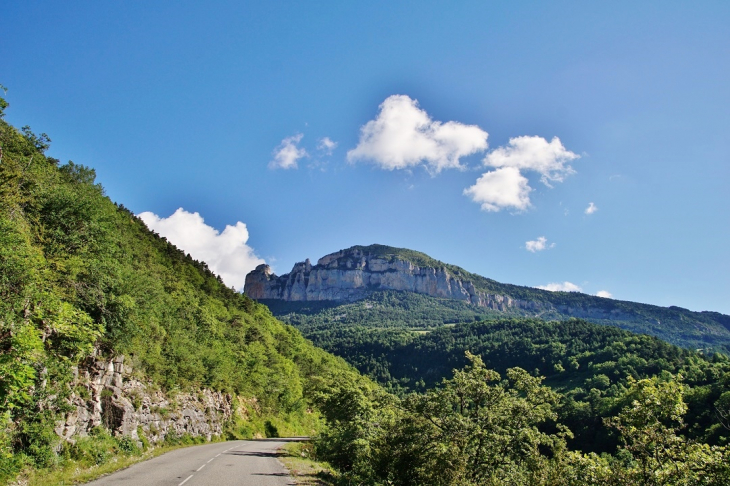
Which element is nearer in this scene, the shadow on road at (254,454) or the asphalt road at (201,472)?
the asphalt road at (201,472)

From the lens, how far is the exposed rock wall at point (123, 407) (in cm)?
1469

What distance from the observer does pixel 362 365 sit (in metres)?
147

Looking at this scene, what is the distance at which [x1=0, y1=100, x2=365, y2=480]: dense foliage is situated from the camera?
1086 cm

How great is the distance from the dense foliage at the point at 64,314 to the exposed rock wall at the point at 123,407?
669 mm

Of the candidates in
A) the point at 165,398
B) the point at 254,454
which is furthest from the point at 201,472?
the point at 165,398

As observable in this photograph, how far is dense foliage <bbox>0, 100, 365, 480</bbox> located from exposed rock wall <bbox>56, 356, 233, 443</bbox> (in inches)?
26.3

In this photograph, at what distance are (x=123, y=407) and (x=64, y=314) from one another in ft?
27.9

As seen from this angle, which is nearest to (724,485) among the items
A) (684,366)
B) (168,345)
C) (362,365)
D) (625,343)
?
(168,345)

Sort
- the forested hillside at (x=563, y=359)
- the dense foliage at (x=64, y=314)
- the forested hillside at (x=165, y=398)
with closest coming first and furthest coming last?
the forested hillside at (x=165, y=398) < the dense foliage at (x=64, y=314) < the forested hillside at (x=563, y=359)

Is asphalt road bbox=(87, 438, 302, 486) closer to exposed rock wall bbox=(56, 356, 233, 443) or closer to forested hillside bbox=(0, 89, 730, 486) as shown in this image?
forested hillside bbox=(0, 89, 730, 486)

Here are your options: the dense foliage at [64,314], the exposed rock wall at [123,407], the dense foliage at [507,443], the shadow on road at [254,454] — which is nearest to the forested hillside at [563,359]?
the shadow on road at [254,454]

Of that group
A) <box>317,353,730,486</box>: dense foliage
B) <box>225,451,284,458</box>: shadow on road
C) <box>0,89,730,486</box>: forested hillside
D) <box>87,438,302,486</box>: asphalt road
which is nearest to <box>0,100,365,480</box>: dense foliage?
<box>0,89,730,486</box>: forested hillside

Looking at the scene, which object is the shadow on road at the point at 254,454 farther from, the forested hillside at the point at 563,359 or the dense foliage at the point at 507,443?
the forested hillside at the point at 563,359

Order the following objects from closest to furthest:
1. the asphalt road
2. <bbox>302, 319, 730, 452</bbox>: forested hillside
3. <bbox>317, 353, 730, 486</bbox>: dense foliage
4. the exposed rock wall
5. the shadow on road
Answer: <bbox>317, 353, 730, 486</bbox>: dense foliage → the asphalt road → the exposed rock wall → the shadow on road → <bbox>302, 319, 730, 452</bbox>: forested hillside
